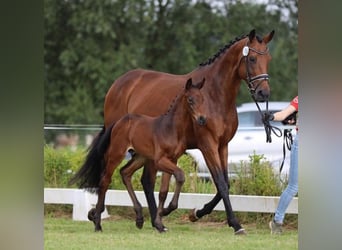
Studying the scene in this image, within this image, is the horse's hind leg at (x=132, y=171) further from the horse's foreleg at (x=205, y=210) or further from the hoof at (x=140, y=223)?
the horse's foreleg at (x=205, y=210)

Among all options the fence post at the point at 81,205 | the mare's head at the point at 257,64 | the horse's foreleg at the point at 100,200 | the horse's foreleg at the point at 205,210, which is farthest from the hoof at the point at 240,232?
the fence post at the point at 81,205

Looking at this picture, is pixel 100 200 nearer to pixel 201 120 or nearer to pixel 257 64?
pixel 201 120

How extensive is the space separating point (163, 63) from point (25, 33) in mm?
6610

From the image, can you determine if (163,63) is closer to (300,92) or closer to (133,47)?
(133,47)

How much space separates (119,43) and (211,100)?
5.77m

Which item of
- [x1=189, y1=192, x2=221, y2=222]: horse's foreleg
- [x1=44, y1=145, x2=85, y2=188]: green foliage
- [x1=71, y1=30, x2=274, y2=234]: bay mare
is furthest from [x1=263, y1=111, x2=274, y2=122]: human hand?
[x1=44, y1=145, x2=85, y2=188]: green foliage

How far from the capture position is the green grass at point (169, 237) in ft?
15.3

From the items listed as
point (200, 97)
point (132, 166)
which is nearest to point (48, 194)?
point (132, 166)

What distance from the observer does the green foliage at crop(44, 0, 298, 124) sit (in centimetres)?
975

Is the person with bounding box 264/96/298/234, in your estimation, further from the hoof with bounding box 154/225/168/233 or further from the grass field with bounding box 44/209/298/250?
the hoof with bounding box 154/225/168/233

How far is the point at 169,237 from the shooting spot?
4910 mm

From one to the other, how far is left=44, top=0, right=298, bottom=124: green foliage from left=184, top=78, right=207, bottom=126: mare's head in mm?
4909

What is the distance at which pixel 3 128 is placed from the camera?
3076 millimetres

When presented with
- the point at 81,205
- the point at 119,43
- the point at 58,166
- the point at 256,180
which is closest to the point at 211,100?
the point at 256,180
